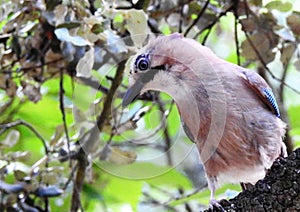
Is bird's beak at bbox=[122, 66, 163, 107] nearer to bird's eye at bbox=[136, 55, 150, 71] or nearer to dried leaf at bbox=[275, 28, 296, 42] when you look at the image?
bird's eye at bbox=[136, 55, 150, 71]

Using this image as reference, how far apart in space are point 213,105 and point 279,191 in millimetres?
546

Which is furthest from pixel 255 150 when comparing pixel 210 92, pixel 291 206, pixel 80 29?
pixel 80 29

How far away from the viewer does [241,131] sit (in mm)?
1972

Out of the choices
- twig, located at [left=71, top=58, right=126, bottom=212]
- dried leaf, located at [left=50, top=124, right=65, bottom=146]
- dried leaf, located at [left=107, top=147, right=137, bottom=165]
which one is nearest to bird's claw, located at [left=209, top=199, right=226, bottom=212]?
dried leaf, located at [left=107, top=147, right=137, bottom=165]

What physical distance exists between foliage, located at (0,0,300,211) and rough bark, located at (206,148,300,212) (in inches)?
26.8

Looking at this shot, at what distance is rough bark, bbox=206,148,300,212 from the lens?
1.43 meters

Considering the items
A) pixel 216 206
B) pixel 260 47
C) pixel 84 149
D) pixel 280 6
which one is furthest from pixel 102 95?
pixel 216 206

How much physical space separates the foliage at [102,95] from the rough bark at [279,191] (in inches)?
26.8

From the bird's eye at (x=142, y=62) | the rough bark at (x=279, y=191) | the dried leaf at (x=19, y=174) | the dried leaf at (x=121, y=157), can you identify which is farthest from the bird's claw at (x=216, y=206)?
the dried leaf at (x=19, y=174)

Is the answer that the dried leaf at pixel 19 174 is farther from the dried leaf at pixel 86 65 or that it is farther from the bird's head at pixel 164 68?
the bird's head at pixel 164 68

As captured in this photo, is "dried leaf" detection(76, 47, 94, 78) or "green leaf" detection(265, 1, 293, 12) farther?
"green leaf" detection(265, 1, 293, 12)

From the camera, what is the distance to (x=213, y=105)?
196 cm

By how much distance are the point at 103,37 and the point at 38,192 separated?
61cm

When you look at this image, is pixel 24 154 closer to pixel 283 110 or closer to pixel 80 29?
pixel 80 29
